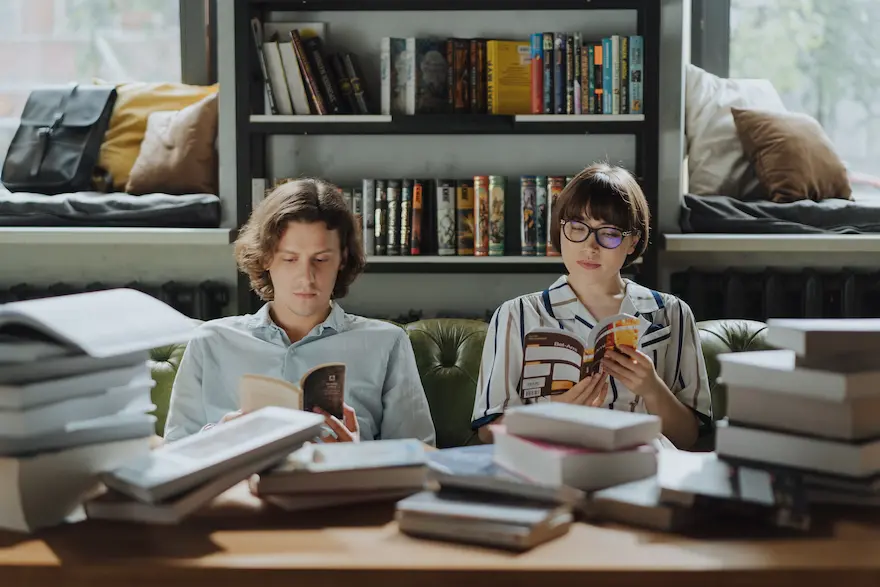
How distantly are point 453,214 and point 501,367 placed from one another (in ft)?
4.42

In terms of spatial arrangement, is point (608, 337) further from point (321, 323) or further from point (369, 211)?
point (369, 211)

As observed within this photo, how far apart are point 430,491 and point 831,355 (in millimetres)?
482

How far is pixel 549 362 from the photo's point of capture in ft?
6.48

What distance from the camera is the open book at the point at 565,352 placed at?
6.21 feet

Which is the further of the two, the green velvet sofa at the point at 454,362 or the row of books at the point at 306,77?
the row of books at the point at 306,77

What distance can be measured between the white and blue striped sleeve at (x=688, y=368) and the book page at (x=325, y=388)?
90cm

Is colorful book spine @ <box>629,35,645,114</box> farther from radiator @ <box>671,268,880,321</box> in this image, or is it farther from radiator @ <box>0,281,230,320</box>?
radiator @ <box>0,281,230,320</box>

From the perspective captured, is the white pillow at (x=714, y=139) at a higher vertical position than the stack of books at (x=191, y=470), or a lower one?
higher

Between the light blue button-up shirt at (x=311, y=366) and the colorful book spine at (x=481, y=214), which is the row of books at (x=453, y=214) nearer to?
the colorful book spine at (x=481, y=214)

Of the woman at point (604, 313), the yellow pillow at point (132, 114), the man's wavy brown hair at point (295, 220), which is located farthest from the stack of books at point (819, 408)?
the yellow pillow at point (132, 114)

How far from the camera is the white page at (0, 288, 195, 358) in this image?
1121 mm

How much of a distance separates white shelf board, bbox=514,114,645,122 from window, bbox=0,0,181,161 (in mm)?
1445

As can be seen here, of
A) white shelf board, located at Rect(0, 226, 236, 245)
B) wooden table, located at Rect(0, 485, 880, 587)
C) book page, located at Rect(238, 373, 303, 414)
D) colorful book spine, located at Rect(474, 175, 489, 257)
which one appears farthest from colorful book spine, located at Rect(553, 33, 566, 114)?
wooden table, located at Rect(0, 485, 880, 587)

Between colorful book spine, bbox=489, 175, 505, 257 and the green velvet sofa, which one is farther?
colorful book spine, bbox=489, 175, 505, 257
